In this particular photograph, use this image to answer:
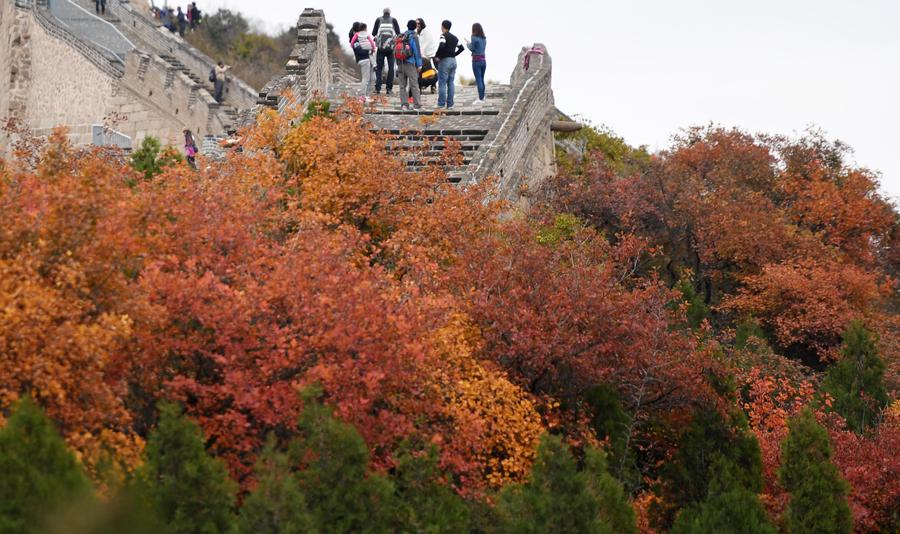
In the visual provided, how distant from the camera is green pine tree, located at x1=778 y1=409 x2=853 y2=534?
21797 millimetres

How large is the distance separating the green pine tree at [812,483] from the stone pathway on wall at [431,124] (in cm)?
844

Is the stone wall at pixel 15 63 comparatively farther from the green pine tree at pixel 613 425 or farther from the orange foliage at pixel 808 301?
the green pine tree at pixel 613 425

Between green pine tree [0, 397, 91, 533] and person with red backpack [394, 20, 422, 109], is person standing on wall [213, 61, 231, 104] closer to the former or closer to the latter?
person with red backpack [394, 20, 422, 109]

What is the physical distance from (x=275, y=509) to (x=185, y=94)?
26.9m

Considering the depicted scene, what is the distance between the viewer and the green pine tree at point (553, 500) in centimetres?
1841

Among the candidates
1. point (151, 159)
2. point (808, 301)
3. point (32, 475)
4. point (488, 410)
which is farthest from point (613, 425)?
point (808, 301)

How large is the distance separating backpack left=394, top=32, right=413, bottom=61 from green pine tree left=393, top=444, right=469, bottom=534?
43.4 ft

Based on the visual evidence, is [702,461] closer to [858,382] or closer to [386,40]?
[858,382]

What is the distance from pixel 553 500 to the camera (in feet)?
60.5

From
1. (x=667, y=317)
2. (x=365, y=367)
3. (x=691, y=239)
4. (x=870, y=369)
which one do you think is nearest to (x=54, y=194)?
(x=365, y=367)

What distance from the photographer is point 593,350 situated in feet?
71.8

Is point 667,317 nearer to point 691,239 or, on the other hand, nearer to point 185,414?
point 185,414

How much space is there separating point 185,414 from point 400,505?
2364 mm

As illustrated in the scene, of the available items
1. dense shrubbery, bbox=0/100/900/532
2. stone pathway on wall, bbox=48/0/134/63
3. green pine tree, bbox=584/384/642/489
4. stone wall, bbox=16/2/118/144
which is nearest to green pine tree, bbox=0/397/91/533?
dense shrubbery, bbox=0/100/900/532
